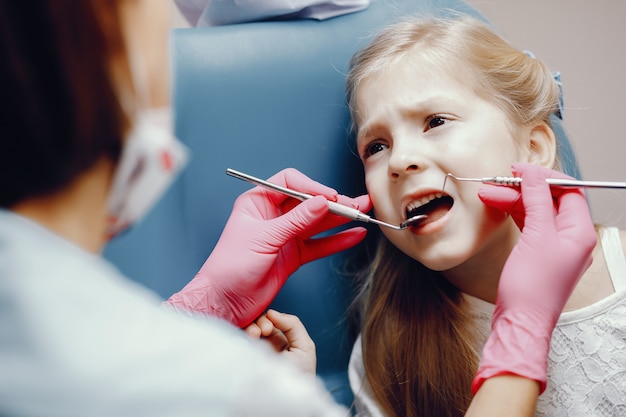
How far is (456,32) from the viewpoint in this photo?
1.21 meters

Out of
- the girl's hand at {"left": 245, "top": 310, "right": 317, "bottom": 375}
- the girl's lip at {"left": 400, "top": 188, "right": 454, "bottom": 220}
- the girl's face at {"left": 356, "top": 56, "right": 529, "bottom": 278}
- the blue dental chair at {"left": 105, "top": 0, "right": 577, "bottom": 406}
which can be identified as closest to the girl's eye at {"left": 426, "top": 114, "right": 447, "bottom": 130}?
the girl's face at {"left": 356, "top": 56, "right": 529, "bottom": 278}

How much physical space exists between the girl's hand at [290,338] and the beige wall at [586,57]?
122cm

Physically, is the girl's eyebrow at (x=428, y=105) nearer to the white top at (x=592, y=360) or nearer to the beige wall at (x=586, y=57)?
the white top at (x=592, y=360)

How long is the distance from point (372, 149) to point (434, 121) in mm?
141

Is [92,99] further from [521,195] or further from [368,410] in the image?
[368,410]

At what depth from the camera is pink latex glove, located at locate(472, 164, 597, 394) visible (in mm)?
893

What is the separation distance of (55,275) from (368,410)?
0.87m

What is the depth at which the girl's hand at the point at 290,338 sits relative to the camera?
3.79 feet

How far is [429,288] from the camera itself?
1301mm

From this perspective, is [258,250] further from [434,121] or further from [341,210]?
[434,121]

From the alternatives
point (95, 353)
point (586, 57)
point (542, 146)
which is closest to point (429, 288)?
point (542, 146)

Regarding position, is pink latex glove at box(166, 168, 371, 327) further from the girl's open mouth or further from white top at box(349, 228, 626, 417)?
white top at box(349, 228, 626, 417)

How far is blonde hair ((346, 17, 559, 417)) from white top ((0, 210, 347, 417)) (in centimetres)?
73

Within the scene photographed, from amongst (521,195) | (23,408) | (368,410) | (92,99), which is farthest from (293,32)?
(23,408)
